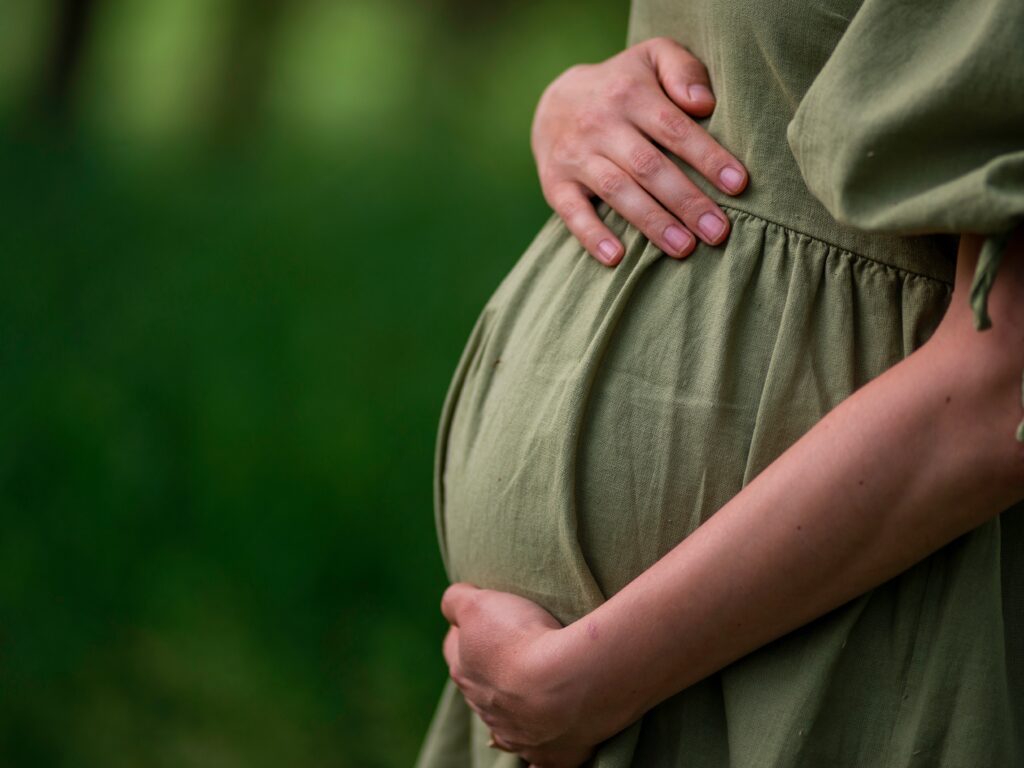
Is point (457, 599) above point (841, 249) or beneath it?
beneath

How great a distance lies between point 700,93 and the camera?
2.83 ft

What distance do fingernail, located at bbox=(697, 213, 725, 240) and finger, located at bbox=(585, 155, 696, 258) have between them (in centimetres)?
1

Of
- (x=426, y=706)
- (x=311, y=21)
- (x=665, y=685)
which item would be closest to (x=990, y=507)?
(x=665, y=685)

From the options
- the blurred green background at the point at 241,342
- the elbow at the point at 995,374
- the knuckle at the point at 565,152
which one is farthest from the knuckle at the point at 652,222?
the blurred green background at the point at 241,342

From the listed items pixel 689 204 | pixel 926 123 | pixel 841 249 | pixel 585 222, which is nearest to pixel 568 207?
pixel 585 222

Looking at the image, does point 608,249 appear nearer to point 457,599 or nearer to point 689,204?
point 689,204

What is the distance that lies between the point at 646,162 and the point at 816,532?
1.07ft

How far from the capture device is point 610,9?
2990 millimetres

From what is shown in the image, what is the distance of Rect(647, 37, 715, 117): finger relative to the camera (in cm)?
86

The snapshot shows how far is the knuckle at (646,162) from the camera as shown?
0.86 m

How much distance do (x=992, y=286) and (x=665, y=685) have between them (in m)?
0.32

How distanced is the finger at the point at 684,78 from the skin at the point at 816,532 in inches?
10.2

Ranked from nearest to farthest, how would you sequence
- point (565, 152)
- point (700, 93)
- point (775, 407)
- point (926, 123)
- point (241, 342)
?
point (926, 123), point (775, 407), point (700, 93), point (565, 152), point (241, 342)

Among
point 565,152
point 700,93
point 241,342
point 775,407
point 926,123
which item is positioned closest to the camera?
point 926,123
